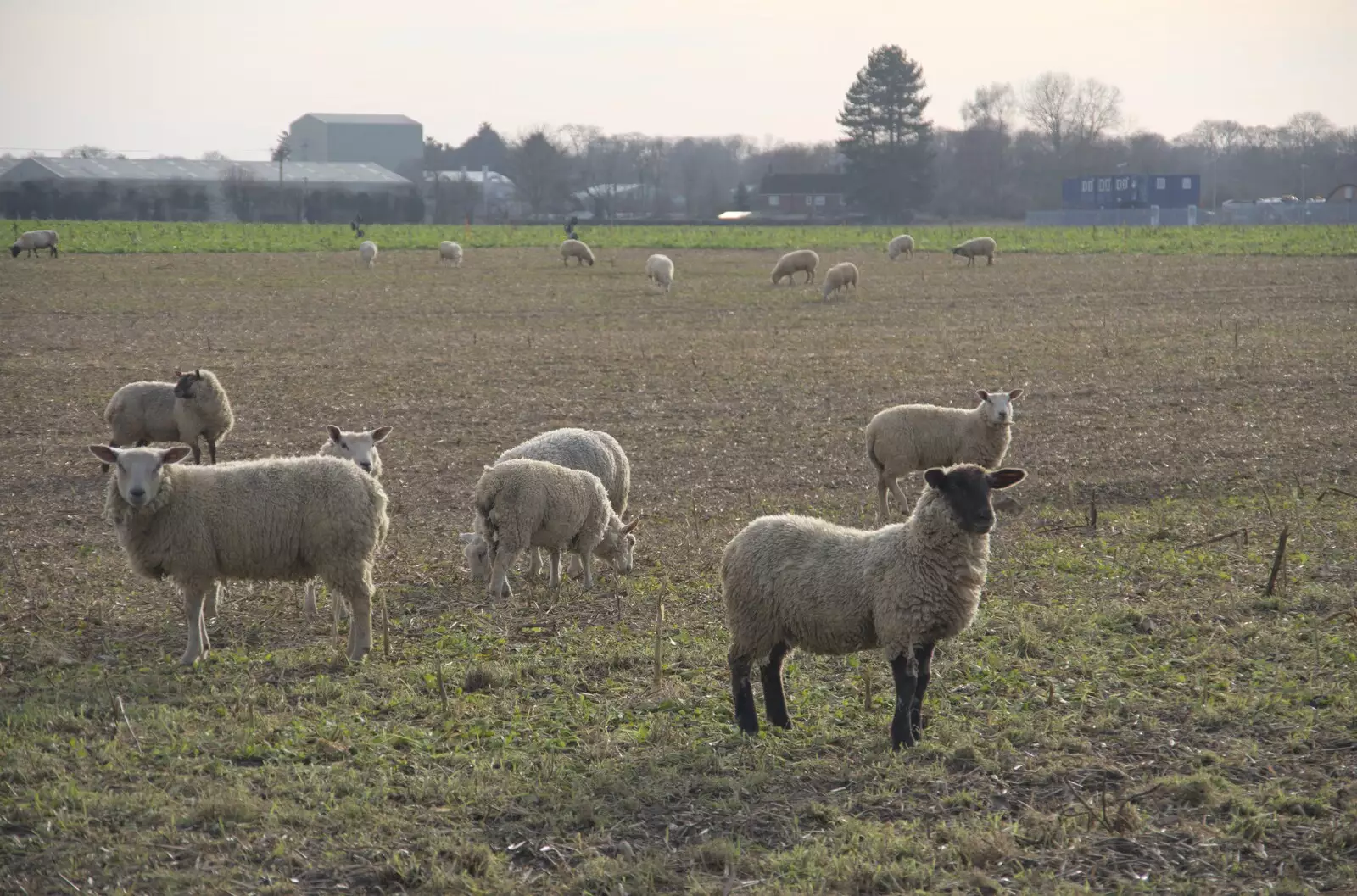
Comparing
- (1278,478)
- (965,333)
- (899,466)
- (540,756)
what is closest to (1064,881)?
(540,756)

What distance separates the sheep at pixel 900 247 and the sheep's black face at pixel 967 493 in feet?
142

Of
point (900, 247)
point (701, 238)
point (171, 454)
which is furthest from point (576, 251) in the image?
point (171, 454)

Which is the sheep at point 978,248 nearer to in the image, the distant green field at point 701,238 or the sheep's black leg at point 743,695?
the distant green field at point 701,238

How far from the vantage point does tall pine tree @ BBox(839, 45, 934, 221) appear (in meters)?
106

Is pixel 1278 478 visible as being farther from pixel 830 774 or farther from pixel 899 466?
pixel 830 774

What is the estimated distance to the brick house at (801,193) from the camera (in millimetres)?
118250

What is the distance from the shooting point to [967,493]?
6895mm

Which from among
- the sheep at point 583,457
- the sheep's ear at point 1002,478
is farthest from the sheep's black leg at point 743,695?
the sheep at point 583,457

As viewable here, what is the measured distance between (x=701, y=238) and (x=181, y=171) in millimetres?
68349

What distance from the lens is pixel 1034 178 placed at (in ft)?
419

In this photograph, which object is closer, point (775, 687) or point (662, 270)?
point (775, 687)

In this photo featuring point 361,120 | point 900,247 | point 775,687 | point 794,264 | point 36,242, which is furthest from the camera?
point 361,120

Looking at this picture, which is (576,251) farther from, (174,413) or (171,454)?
(171,454)

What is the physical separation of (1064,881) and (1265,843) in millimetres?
1050
